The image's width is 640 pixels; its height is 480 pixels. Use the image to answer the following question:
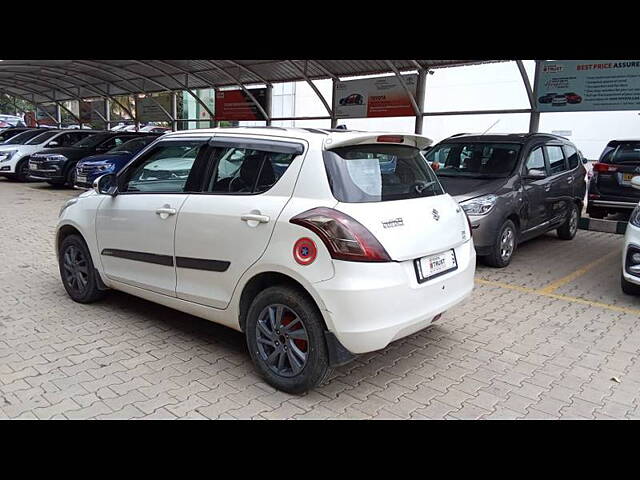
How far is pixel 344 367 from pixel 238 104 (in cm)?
1548

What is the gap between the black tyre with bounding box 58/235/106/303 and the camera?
4.91 metres

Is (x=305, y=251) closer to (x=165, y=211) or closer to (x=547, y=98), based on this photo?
(x=165, y=211)

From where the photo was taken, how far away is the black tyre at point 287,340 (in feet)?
10.6

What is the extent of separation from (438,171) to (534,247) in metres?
2.20

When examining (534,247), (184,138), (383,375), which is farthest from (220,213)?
(534,247)

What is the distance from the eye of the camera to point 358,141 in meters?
3.51

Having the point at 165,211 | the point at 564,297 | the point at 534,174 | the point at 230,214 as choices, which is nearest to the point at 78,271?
the point at 165,211

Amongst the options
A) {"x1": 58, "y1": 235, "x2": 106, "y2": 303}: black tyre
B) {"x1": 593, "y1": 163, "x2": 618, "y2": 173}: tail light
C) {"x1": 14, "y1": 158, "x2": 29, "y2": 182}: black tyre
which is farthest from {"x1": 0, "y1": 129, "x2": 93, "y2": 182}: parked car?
{"x1": 593, "y1": 163, "x2": 618, "y2": 173}: tail light

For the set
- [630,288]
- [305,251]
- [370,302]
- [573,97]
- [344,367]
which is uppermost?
[573,97]

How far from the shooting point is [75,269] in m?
5.05

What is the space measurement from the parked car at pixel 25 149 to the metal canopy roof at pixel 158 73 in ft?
11.2

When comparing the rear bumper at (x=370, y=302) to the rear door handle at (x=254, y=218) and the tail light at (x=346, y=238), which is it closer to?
the tail light at (x=346, y=238)

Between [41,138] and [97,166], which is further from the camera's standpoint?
[41,138]

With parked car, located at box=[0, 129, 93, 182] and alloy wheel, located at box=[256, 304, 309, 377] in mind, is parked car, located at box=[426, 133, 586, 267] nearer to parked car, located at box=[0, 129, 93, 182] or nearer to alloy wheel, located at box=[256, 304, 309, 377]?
alloy wheel, located at box=[256, 304, 309, 377]
